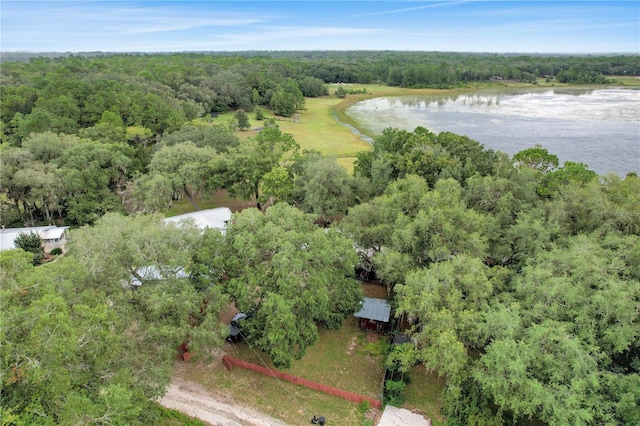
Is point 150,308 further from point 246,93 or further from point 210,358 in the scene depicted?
point 246,93

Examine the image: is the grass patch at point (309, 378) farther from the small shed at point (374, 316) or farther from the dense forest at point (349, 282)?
the dense forest at point (349, 282)

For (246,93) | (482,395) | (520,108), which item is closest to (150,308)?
(482,395)

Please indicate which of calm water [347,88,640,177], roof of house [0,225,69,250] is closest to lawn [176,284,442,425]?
roof of house [0,225,69,250]

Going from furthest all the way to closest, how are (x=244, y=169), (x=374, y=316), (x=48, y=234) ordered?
(x=244, y=169) < (x=48, y=234) < (x=374, y=316)

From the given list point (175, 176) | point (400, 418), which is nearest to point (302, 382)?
point (400, 418)

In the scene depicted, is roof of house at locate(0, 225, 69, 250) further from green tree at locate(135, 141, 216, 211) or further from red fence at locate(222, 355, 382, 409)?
red fence at locate(222, 355, 382, 409)

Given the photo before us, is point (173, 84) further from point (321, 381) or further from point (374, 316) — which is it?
point (321, 381)

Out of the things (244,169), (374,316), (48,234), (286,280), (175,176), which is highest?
(244,169)
